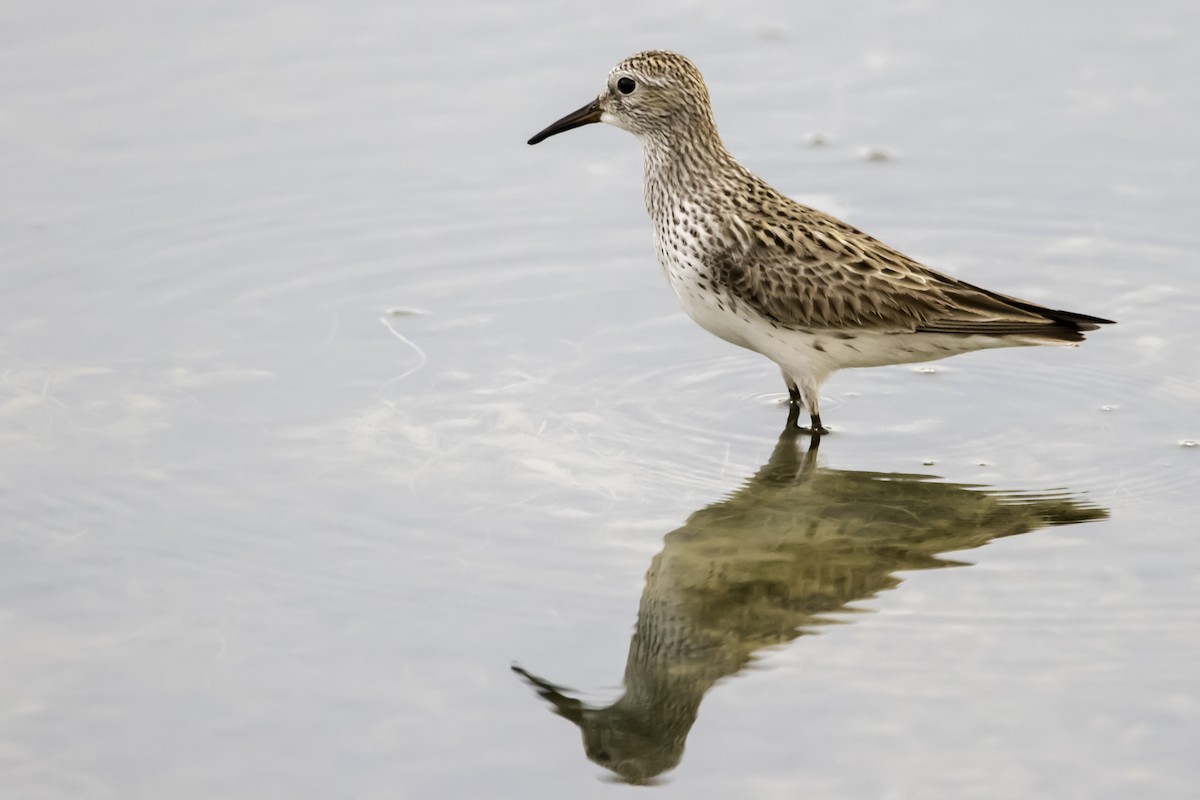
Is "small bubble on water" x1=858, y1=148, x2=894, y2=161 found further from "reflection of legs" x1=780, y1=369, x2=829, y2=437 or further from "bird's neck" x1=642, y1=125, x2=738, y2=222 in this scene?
"reflection of legs" x1=780, y1=369, x2=829, y2=437

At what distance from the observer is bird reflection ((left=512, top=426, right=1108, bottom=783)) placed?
675cm

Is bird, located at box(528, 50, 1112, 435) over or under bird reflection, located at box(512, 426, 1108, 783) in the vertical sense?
over

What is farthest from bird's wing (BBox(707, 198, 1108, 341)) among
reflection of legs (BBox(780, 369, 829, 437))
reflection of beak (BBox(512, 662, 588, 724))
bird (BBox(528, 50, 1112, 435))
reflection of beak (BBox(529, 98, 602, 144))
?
reflection of beak (BBox(512, 662, 588, 724))

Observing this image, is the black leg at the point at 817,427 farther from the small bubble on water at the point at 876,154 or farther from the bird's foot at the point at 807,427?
the small bubble on water at the point at 876,154

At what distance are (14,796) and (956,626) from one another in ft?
11.7

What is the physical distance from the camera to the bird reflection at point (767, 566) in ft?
22.1

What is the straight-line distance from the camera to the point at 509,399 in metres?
9.12

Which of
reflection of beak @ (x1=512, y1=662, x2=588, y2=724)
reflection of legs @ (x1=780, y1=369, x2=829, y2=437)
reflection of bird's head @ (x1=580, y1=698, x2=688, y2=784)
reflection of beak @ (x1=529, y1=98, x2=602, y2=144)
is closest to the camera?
reflection of bird's head @ (x1=580, y1=698, x2=688, y2=784)

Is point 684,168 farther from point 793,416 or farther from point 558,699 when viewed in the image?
point 558,699

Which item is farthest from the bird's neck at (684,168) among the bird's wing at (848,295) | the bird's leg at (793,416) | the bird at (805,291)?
the bird's leg at (793,416)

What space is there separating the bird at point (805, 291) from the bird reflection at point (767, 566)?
0.52 m

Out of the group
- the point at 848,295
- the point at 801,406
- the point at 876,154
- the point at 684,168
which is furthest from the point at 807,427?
the point at 876,154

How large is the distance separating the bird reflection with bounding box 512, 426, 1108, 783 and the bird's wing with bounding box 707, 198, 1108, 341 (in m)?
0.67

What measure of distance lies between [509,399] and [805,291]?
1.55 meters
